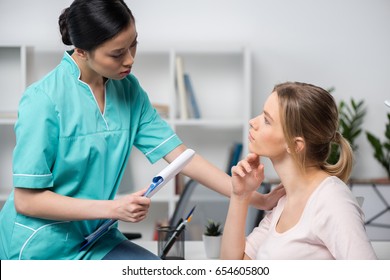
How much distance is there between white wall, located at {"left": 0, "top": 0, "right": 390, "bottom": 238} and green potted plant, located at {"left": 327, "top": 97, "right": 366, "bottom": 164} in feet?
0.14

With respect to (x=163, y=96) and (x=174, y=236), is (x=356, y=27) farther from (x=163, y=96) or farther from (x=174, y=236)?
(x=174, y=236)

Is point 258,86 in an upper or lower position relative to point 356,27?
lower

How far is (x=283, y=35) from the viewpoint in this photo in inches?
117

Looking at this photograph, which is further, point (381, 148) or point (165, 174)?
point (381, 148)

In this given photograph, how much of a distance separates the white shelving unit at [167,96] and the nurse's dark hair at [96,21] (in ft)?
5.72

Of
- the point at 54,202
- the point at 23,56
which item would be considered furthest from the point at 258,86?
the point at 54,202

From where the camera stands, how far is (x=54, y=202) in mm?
1134

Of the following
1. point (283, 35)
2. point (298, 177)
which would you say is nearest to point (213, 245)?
point (298, 177)

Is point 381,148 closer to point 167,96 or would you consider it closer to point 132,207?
point 167,96

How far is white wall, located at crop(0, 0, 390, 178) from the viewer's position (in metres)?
2.96

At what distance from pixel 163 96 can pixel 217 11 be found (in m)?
0.47

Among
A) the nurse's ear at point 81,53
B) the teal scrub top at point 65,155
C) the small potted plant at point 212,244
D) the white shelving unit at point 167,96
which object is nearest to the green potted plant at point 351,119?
the white shelving unit at point 167,96

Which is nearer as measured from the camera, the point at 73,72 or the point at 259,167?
the point at 259,167

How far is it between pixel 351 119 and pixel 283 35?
50 centimetres
